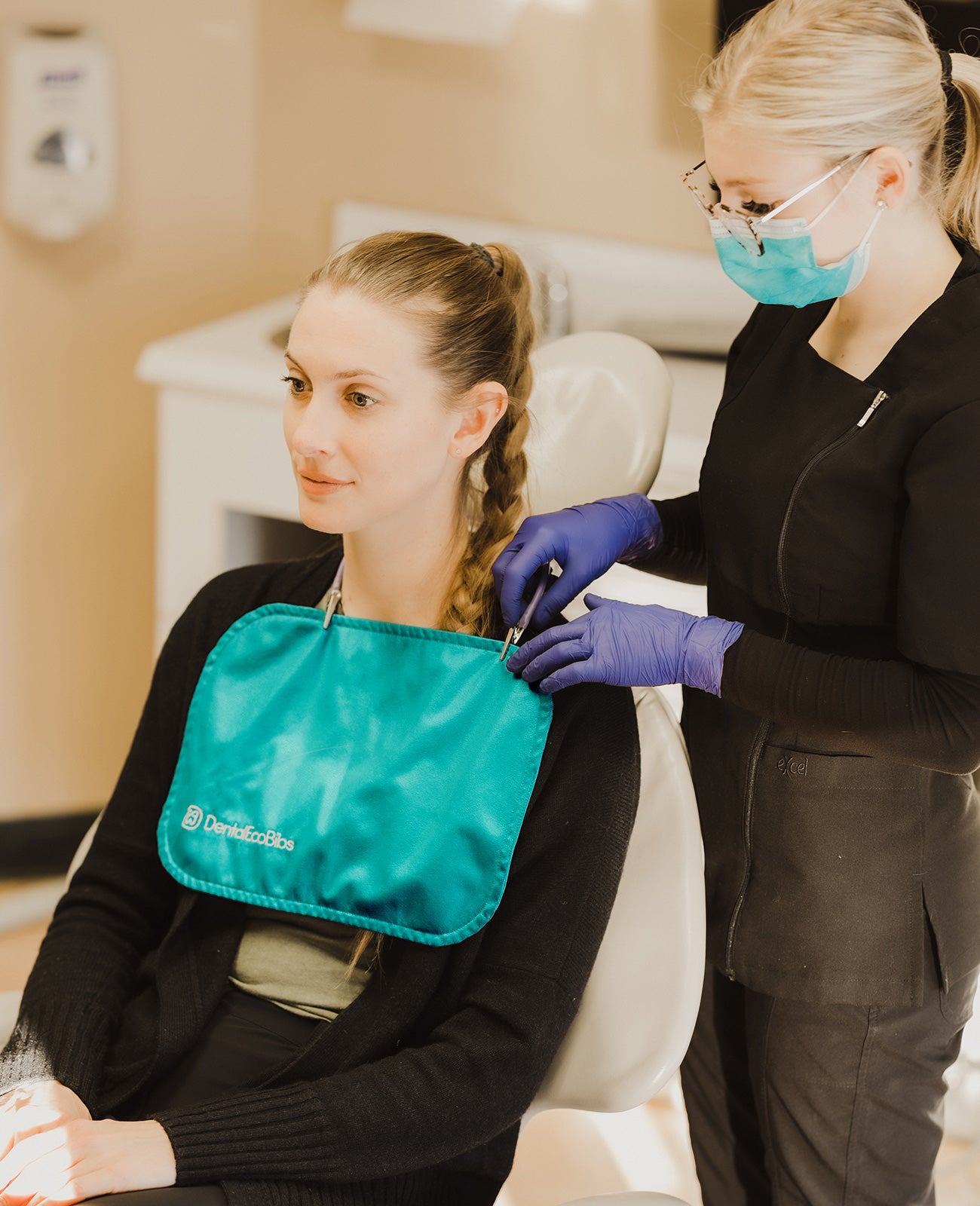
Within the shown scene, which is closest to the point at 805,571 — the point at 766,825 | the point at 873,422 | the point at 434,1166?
the point at 873,422

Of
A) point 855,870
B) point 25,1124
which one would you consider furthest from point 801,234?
point 25,1124

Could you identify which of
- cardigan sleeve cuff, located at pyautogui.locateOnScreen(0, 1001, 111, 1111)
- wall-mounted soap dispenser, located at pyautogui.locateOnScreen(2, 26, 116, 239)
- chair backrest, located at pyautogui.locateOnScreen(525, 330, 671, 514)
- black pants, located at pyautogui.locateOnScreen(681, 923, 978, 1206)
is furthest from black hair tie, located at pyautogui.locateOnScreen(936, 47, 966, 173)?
wall-mounted soap dispenser, located at pyautogui.locateOnScreen(2, 26, 116, 239)

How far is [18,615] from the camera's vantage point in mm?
2338

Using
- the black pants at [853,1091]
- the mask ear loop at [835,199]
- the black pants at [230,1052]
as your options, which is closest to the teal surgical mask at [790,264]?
the mask ear loop at [835,199]

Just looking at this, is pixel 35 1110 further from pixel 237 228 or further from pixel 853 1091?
pixel 237 228

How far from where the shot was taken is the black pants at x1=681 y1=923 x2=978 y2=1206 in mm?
1181

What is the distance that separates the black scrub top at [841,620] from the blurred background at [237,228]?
624 mm

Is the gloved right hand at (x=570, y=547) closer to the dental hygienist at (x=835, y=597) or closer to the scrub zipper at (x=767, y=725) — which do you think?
the dental hygienist at (x=835, y=597)

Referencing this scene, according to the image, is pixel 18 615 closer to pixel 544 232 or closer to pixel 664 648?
pixel 544 232

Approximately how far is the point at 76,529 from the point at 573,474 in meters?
1.26

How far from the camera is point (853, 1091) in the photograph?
1183mm

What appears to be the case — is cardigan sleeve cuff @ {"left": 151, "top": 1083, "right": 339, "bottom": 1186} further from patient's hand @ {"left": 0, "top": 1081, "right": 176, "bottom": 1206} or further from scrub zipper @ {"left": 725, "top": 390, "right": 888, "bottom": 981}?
scrub zipper @ {"left": 725, "top": 390, "right": 888, "bottom": 981}

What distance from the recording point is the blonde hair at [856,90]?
1.04m

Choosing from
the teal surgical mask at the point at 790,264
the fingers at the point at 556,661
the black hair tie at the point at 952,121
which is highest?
the black hair tie at the point at 952,121
